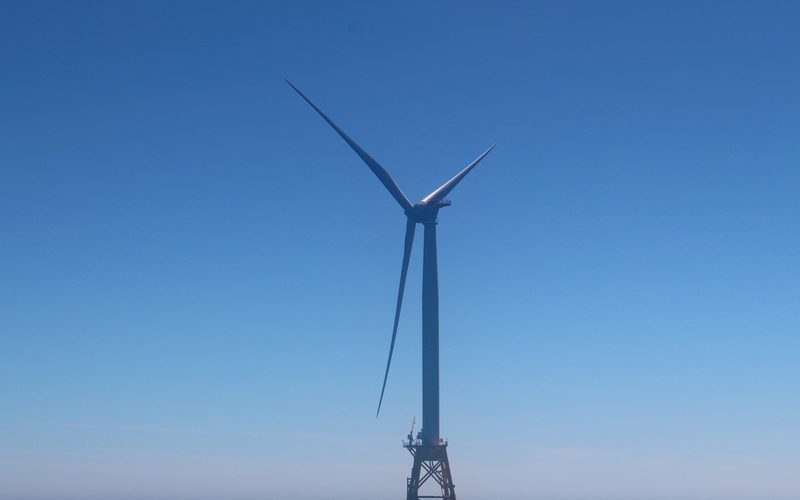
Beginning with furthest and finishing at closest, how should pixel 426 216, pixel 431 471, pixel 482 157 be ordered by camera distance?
pixel 482 157, pixel 426 216, pixel 431 471

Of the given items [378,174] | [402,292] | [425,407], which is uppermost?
[378,174]

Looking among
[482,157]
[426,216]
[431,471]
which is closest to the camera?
[431,471]

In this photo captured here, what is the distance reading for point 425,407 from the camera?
83.4 metres

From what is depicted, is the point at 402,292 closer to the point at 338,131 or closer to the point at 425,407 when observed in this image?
the point at 425,407

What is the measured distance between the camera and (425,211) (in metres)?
88.2

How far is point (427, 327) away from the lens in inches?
3312

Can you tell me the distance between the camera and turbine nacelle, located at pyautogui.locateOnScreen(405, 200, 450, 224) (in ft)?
289

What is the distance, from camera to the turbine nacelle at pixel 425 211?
88000 millimetres

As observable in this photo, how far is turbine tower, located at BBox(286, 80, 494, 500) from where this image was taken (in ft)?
271

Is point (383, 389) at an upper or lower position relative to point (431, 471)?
upper

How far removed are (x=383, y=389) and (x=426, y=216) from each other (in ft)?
77.7

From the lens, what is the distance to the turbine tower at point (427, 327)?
271ft

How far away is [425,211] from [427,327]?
15.8m

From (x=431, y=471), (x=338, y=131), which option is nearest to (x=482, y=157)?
(x=338, y=131)
